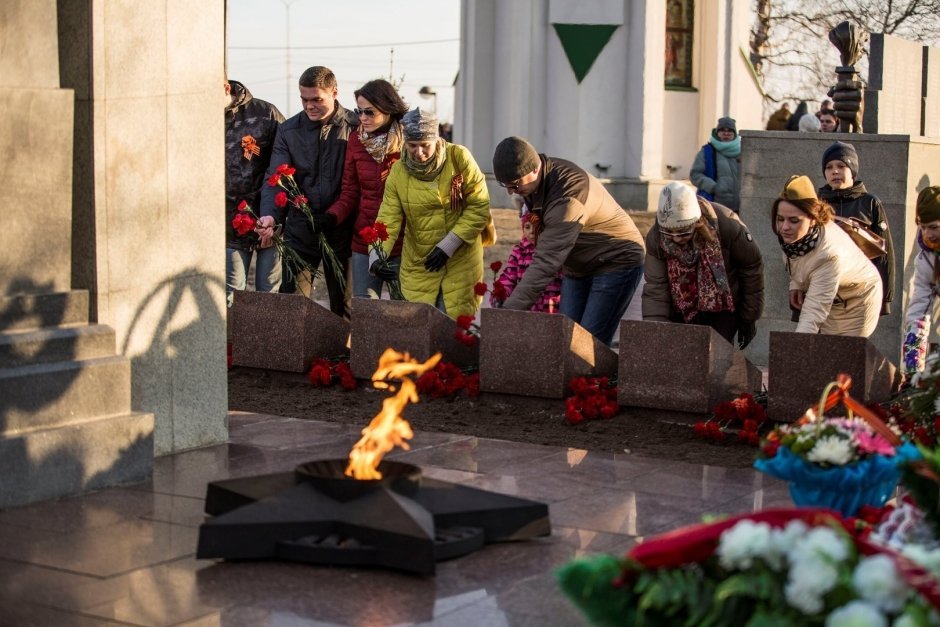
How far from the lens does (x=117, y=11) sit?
23.7ft

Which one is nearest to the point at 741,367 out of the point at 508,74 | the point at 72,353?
the point at 72,353

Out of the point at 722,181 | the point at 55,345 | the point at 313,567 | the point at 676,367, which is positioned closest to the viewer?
the point at 313,567

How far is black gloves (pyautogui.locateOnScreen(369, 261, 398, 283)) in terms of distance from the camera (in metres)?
10.3

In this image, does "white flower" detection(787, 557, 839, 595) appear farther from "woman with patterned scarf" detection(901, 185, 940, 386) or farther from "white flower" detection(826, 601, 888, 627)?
"woman with patterned scarf" detection(901, 185, 940, 386)

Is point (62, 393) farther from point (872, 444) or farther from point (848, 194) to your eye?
point (848, 194)

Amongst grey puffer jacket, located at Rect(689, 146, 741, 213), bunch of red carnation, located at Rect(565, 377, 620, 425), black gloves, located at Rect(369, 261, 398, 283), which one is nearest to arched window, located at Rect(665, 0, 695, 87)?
grey puffer jacket, located at Rect(689, 146, 741, 213)

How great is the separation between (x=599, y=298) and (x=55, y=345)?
382cm

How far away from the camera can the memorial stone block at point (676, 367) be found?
28.0ft

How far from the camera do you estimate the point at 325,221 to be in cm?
1072

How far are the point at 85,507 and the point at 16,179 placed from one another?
1.47 meters

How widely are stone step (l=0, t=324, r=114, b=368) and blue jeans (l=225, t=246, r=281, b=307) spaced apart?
3711mm

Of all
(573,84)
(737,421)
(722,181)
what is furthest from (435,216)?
(573,84)

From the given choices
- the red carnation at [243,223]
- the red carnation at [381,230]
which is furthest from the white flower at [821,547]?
the red carnation at [243,223]

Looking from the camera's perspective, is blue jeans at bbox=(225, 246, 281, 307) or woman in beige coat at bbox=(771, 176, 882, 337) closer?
woman in beige coat at bbox=(771, 176, 882, 337)
